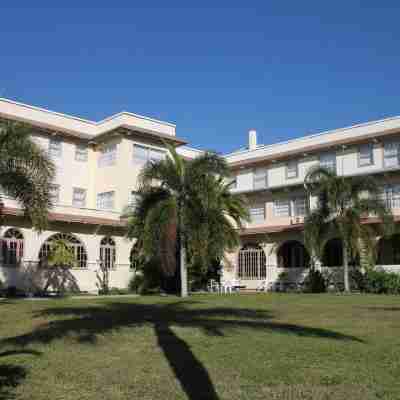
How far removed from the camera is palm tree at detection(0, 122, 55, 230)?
19484 millimetres

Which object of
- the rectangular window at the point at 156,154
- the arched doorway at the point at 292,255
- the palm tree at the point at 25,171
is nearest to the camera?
the palm tree at the point at 25,171

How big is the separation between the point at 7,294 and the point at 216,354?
20563 millimetres

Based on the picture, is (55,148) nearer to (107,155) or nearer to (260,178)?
(107,155)

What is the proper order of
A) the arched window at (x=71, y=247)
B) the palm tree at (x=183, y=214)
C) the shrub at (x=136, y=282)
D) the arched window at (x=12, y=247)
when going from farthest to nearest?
1. the shrub at (x=136, y=282)
2. the arched window at (x=71, y=247)
3. the arched window at (x=12, y=247)
4. the palm tree at (x=183, y=214)

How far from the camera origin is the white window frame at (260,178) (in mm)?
38875

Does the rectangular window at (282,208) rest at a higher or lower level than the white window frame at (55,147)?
lower

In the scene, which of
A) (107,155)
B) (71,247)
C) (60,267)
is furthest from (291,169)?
(60,267)

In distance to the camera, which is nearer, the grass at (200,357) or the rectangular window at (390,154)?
the grass at (200,357)

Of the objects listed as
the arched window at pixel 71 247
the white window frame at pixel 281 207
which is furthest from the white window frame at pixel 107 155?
the white window frame at pixel 281 207

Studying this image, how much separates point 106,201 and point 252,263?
34.6 feet

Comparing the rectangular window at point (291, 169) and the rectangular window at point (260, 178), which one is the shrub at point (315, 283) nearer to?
the rectangular window at point (291, 169)

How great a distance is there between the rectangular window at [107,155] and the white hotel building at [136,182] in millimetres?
74

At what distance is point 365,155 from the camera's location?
33.8m

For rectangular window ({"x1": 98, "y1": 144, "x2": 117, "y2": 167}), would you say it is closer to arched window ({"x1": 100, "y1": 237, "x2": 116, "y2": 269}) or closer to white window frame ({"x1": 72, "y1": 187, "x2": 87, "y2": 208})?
white window frame ({"x1": 72, "y1": 187, "x2": 87, "y2": 208})
